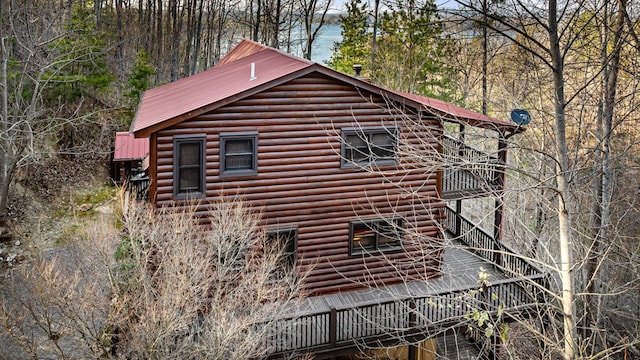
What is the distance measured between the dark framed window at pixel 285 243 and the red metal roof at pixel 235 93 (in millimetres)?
3478

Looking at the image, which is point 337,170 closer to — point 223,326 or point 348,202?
point 348,202

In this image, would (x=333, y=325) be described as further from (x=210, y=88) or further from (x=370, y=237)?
(x=210, y=88)

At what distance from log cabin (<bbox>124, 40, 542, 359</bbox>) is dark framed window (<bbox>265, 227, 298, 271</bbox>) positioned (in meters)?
0.04

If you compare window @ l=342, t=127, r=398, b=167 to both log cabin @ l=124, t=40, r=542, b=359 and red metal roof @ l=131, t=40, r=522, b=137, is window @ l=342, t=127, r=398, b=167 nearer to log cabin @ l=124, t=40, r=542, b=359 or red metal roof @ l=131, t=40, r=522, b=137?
log cabin @ l=124, t=40, r=542, b=359

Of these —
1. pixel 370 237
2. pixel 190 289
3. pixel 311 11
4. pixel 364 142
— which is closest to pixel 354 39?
pixel 311 11

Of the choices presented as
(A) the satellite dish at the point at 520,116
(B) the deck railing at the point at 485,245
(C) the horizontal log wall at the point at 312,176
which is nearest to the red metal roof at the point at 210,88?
(C) the horizontal log wall at the point at 312,176

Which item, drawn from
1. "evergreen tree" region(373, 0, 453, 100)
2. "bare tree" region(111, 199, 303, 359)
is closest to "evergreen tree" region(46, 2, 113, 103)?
"bare tree" region(111, 199, 303, 359)

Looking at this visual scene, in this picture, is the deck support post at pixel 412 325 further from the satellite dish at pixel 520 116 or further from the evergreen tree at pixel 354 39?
the evergreen tree at pixel 354 39

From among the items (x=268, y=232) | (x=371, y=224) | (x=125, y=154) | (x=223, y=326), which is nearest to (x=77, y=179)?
(x=125, y=154)

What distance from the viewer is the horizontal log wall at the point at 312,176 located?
1223 centimetres

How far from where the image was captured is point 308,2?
34.3 meters

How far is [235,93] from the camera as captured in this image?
11.9m

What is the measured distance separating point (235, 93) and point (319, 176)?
298 cm

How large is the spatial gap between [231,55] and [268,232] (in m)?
12.9
